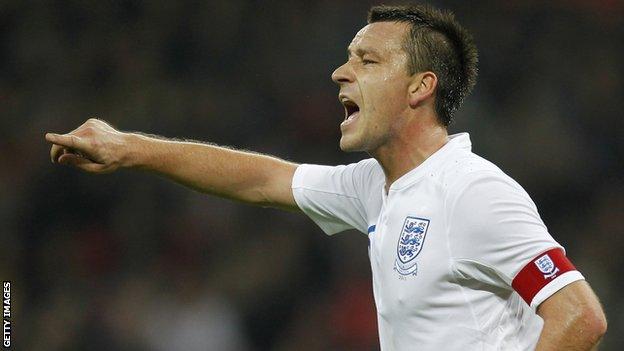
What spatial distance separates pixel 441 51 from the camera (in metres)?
3.03

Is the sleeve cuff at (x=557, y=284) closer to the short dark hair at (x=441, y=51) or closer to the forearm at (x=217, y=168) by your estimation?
the short dark hair at (x=441, y=51)

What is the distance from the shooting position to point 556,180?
621 cm

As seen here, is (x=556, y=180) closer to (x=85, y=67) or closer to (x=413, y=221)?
(x=85, y=67)

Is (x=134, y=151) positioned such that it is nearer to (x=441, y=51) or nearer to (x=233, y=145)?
(x=441, y=51)

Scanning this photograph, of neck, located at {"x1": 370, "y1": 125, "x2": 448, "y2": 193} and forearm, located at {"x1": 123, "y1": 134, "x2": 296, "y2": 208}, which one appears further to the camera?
forearm, located at {"x1": 123, "y1": 134, "x2": 296, "y2": 208}

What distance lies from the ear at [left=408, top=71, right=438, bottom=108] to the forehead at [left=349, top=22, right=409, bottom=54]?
115 millimetres

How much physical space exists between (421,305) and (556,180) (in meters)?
3.82

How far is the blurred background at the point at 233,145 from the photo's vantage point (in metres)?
5.51

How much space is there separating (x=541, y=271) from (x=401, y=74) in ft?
2.87

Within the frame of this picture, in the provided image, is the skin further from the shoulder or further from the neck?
the shoulder

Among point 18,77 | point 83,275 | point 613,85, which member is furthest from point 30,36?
point 613,85

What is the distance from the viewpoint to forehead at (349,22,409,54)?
300cm

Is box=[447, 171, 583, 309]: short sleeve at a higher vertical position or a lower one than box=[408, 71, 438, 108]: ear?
lower

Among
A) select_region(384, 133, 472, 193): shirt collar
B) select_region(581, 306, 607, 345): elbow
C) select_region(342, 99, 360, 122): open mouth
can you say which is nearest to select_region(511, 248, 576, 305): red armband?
select_region(581, 306, 607, 345): elbow
